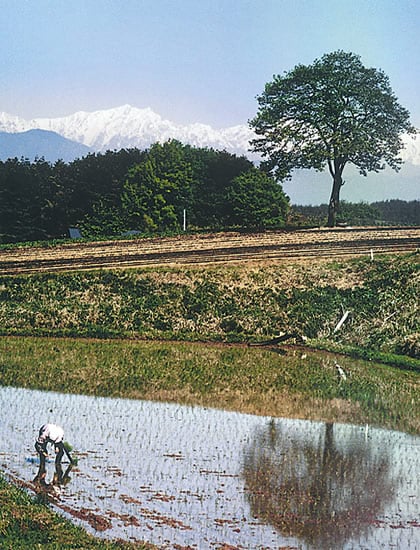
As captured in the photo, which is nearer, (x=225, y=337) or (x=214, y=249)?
(x=225, y=337)

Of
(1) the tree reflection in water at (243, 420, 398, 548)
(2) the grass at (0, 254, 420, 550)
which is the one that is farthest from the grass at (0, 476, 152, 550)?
(1) the tree reflection in water at (243, 420, 398, 548)

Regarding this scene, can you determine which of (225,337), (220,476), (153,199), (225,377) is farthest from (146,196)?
(220,476)

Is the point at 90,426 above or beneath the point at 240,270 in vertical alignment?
beneath

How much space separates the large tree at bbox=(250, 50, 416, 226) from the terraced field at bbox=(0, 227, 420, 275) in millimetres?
3783

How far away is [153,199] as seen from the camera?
4453 centimetres

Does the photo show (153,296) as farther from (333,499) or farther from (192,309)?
(333,499)

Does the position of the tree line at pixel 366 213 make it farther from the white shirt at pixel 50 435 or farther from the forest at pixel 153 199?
the white shirt at pixel 50 435

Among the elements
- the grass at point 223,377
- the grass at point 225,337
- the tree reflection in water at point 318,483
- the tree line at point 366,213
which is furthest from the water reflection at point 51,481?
the tree line at point 366,213

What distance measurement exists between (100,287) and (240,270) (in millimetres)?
5466

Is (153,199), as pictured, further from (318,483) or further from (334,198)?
(318,483)

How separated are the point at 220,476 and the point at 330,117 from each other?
2931 cm

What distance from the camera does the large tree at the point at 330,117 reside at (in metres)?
39.9

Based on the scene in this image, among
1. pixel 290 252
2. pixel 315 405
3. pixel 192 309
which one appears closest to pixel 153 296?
pixel 192 309

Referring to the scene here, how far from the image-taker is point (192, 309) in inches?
1158
